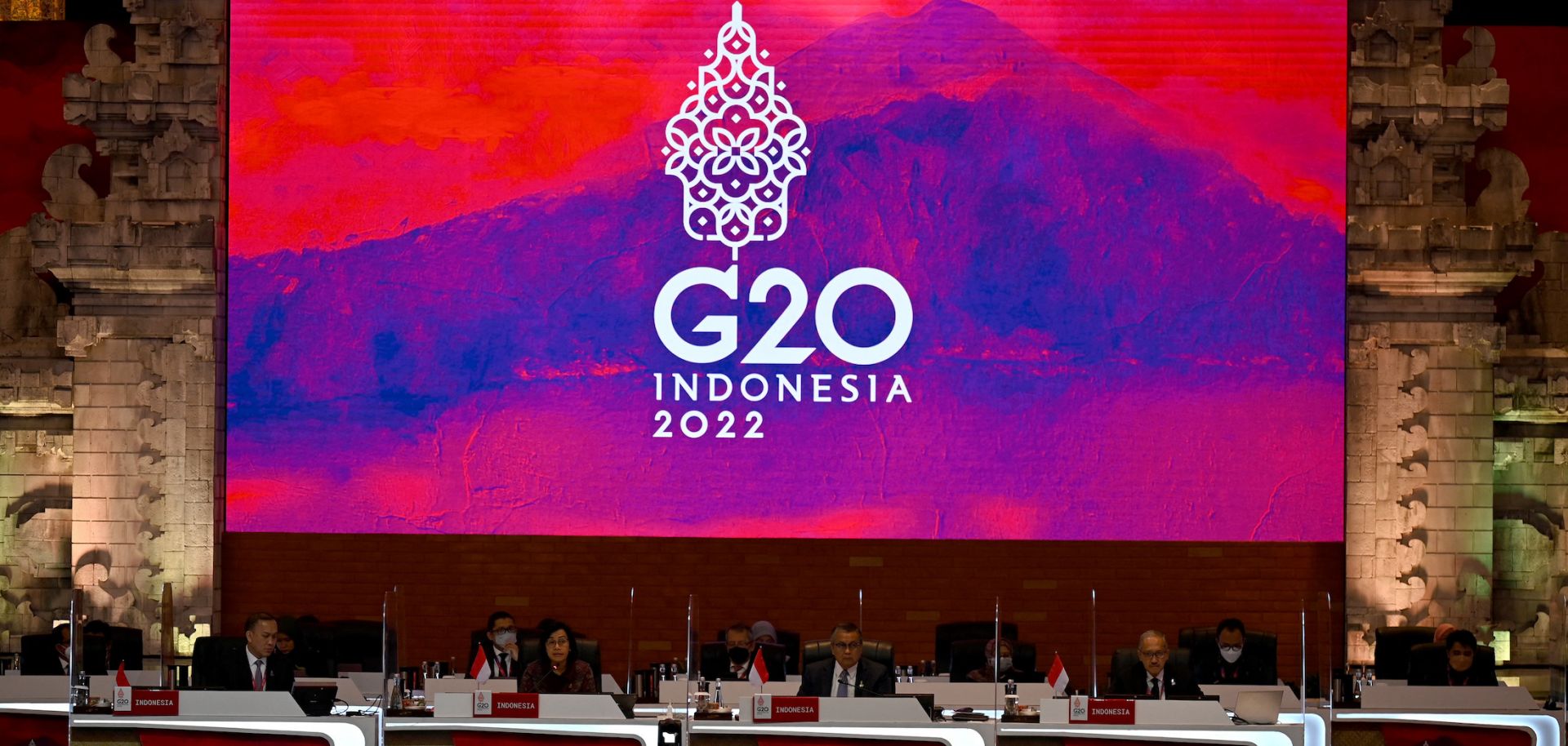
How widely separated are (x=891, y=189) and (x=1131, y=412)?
1917 millimetres

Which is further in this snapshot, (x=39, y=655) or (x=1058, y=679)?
(x=39, y=655)

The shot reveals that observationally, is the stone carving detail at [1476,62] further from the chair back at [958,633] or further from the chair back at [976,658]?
the chair back at [976,658]

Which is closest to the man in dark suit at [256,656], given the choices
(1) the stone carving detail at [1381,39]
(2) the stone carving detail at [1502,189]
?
(1) the stone carving detail at [1381,39]

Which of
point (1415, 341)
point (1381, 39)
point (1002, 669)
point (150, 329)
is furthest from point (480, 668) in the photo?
point (1381, 39)

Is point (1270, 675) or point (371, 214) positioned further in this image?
point (371, 214)

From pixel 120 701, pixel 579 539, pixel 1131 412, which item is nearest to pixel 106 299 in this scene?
pixel 579 539

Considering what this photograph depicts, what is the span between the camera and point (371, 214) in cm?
1020

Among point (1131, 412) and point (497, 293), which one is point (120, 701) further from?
point (1131, 412)

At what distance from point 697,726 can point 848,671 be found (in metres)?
1.41

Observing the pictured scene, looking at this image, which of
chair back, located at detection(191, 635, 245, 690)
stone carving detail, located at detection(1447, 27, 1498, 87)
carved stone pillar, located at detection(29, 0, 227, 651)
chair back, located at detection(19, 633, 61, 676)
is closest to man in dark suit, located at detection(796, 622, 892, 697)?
chair back, located at detection(191, 635, 245, 690)

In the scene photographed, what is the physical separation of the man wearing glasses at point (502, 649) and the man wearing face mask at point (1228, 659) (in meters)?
3.35

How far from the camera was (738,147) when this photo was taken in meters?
10.1

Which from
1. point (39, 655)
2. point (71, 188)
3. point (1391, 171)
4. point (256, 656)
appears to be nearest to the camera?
point (256, 656)

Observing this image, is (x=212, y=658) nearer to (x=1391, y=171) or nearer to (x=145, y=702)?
(x=145, y=702)
